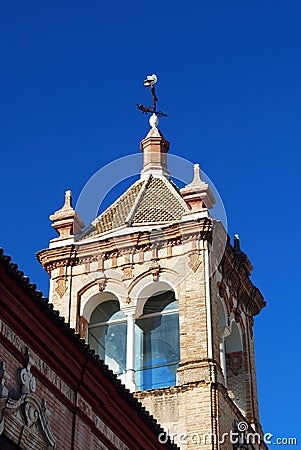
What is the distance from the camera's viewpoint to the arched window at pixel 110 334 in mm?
24734

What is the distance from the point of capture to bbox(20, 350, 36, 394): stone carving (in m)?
13.5

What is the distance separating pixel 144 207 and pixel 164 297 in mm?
2685

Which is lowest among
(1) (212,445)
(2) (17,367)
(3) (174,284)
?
(2) (17,367)

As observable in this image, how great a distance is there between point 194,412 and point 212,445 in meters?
0.95

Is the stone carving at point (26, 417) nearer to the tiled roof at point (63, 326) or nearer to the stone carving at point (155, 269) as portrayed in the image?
the tiled roof at point (63, 326)

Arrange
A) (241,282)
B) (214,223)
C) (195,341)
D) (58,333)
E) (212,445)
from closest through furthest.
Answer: (58,333), (212,445), (195,341), (214,223), (241,282)

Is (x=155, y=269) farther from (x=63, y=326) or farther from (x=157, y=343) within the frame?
(x=63, y=326)

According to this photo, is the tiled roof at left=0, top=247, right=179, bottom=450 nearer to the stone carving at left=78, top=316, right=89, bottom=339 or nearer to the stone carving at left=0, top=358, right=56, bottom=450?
the stone carving at left=0, top=358, right=56, bottom=450

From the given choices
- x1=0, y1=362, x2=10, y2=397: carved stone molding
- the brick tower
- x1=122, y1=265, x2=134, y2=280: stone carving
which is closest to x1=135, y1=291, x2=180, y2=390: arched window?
the brick tower

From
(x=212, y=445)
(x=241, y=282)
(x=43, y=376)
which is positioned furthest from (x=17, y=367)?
(x=241, y=282)

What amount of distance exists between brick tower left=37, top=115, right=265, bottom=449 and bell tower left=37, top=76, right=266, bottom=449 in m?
0.03

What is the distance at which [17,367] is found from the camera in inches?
532

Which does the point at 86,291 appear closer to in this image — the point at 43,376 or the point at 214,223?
the point at 214,223

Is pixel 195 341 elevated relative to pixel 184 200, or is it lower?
lower
